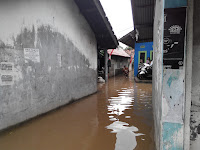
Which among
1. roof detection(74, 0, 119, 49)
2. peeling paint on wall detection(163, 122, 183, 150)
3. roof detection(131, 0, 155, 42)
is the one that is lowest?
peeling paint on wall detection(163, 122, 183, 150)

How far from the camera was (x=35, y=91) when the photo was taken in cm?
404

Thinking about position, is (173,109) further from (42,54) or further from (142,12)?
(142,12)

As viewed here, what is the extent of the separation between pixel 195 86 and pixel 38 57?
3.83 meters

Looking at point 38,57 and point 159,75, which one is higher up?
point 38,57

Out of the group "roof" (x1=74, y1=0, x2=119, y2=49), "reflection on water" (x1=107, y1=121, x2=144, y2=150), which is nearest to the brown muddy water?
"reflection on water" (x1=107, y1=121, x2=144, y2=150)

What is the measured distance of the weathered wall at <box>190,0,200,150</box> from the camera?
67.4 inches

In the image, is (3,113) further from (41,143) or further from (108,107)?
(108,107)

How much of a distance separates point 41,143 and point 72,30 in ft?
14.1

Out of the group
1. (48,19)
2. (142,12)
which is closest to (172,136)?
(48,19)

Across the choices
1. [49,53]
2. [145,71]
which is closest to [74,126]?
[49,53]

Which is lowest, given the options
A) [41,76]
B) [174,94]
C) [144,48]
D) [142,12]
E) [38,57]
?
[174,94]

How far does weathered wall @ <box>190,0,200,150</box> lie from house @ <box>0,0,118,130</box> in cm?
358

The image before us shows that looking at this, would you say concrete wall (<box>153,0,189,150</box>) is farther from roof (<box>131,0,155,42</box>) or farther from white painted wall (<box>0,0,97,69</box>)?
roof (<box>131,0,155,42</box>)

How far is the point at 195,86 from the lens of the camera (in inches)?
69.8
